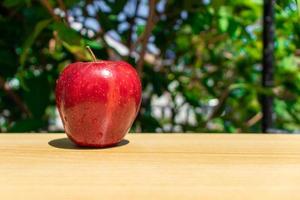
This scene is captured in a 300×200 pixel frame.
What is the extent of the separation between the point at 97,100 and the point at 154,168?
173 millimetres

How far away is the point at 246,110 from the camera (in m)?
1.90

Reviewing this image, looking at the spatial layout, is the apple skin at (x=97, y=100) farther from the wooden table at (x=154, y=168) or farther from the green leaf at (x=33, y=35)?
the green leaf at (x=33, y=35)

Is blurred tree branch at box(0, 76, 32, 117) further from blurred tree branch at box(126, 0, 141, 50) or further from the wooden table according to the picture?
the wooden table

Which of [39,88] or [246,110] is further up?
[39,88]

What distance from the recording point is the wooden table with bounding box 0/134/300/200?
56 centimetres

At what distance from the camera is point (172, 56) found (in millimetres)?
2031

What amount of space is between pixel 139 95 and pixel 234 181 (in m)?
0.28

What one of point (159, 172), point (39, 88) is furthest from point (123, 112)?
point (39, 88)

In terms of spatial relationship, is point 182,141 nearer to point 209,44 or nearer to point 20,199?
point 20,199

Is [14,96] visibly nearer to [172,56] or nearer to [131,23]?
[131,23]

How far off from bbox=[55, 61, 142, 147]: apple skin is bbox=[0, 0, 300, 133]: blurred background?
1.72 feet

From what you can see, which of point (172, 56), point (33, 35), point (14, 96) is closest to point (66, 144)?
point (33, 35)

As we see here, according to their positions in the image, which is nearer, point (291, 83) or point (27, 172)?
point (27, 172)

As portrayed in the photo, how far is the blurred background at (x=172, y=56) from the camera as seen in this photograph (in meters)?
1.55
